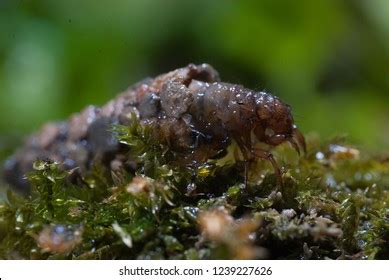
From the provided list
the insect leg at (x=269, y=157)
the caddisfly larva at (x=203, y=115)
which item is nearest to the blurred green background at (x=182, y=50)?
the caddisfly larva at (x=203, y=115)

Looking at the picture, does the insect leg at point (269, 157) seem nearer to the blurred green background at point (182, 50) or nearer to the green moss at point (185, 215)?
the green moss at point (185, 215)

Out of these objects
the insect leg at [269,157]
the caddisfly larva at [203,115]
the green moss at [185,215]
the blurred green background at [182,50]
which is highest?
the blurred green background at [182,50]

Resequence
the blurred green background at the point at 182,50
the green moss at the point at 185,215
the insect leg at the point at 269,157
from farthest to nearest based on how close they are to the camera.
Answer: the blurred green background at the point at 182,50, the insect leg at the point at 269,157, the green moss at the point at 185,215

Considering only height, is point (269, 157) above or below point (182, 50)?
below

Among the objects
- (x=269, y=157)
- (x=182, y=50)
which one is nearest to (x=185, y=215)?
(x=269, y=157)

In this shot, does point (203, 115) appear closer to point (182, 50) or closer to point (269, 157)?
point (269, 157)

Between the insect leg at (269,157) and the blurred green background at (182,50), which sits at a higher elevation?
the blurred green background at (182,50)

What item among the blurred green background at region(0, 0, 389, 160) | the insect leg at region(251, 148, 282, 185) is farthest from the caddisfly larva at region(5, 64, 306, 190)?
the blurred green background at region(0, 0, 389, 160)

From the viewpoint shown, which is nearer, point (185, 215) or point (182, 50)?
point (185, 215)
